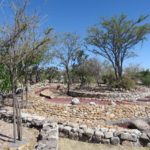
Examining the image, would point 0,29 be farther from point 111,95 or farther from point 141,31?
point 141,31

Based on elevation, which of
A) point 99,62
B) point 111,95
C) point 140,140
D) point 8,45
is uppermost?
point 99,62

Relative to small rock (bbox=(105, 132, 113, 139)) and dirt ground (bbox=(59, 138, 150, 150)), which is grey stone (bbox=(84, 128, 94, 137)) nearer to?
dirt ground (bbox=(59, 138, 150, 150))

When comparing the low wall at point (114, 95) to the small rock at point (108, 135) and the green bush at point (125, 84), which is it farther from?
the small rock at point (108, 135)

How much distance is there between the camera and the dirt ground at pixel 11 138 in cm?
750

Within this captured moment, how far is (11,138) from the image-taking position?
8203 mm

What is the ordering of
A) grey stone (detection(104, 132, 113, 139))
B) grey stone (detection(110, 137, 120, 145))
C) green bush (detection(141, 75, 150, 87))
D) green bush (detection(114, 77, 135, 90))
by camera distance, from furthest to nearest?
green bush (detection(141, 75, 150, 87)) → green bush (detection(114, 77, 135, 90)) → grey stone (detection(104, 132, 113, 139)) → grey stone (detection(110, 137, 120, 145))

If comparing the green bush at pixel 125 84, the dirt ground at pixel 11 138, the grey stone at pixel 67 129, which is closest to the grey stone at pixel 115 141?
the grey stone at pixel 67 129

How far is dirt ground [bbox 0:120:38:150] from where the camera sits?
7499 millimetres

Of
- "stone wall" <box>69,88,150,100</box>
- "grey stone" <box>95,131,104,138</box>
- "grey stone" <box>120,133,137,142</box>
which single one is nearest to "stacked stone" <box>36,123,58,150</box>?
"grey stone" <box>95,131,104,138</box>

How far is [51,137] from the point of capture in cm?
791

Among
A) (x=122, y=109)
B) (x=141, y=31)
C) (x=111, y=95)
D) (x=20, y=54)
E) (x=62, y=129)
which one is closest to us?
(x=20, y=54)

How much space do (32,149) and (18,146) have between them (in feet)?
1.47

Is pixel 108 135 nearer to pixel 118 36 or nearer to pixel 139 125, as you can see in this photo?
pixel 139 125

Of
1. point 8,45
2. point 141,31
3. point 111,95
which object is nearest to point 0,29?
point 8,45
